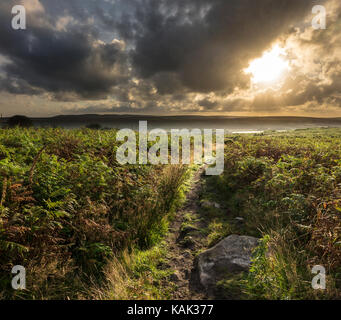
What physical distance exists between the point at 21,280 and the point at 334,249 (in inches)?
206

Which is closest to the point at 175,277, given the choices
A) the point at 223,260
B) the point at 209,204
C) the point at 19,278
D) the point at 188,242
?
the point at 223,260

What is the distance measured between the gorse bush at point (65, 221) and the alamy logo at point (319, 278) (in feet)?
11.0

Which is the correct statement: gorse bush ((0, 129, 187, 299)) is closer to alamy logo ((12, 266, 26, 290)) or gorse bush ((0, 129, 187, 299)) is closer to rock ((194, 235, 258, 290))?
alamy logo ((12, 266, 26, 290))

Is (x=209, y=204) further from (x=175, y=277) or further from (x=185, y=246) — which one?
(x=175, y=277)

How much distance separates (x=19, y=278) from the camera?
3.15 metres

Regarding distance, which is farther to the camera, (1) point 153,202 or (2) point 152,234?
(1) point 153,202

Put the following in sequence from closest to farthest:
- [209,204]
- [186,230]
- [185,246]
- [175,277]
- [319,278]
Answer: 1. [319,278]
2. [175,277]
3. [185,246]
4. [186,230]
5. [209,204]

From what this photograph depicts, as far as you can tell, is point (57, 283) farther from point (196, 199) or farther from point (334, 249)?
point (196, 199)

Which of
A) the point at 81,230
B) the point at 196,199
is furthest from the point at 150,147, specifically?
the point at 81,230

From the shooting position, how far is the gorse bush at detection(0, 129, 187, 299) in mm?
3250

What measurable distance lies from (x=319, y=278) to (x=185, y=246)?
284 cm

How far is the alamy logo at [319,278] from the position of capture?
2.96 metres

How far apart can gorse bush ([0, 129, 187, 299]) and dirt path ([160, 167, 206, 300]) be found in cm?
54

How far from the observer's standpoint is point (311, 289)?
116 inches
